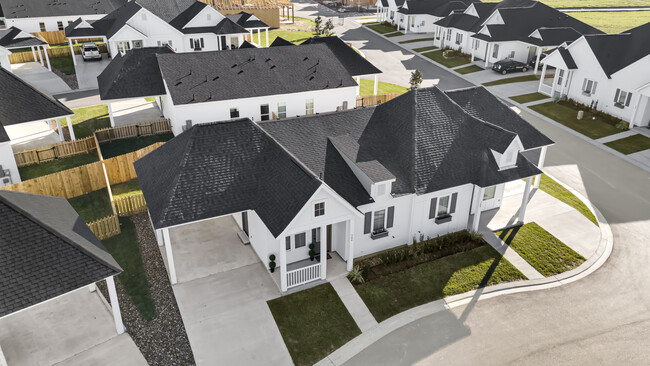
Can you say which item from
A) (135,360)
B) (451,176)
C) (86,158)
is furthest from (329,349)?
(86,158)

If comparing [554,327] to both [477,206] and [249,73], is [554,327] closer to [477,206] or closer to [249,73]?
[477,206]

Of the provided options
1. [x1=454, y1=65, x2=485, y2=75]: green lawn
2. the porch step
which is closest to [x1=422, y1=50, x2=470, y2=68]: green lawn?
[x1=454, y1=65, x2=485, y2=75]: green lawn

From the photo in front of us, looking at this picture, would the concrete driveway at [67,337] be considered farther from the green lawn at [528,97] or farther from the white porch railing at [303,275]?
the green lawn at [528,97]

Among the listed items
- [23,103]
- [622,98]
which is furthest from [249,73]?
[622,98]

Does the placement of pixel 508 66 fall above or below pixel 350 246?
above

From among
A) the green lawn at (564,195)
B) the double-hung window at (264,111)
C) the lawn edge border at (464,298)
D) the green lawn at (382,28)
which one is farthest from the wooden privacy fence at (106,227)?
the green lawn at (382,28)

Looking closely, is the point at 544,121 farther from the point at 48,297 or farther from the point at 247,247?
the point at 48,297

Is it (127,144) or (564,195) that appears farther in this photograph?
(127,144)
